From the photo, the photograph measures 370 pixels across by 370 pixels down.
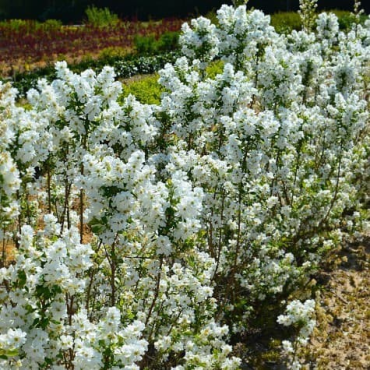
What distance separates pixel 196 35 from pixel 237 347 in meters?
4.01

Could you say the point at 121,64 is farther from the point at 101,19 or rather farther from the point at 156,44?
the point at 101,19

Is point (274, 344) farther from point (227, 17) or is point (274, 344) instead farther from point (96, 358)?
point (227, 17)

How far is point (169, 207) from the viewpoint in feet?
13.2

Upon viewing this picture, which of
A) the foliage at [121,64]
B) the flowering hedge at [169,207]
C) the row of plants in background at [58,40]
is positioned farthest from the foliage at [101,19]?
the flowering hedge at [169,207]

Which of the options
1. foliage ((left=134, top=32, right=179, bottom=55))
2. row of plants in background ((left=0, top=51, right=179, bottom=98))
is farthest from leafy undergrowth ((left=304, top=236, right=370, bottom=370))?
foliage ((left=134, top=32, right=179, bottom=55))

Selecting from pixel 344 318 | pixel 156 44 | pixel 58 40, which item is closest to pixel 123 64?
pixel 156 44

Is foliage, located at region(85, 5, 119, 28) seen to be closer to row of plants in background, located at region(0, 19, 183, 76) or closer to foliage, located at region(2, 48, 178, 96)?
row of plants in background, located at region(0, 19, 183, 76)

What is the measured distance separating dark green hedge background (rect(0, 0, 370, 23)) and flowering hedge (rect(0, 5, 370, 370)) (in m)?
20.5

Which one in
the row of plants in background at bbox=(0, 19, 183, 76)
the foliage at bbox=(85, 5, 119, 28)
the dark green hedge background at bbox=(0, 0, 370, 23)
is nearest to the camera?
the row of plants in background at bbox=(0, 19, 183, 76)

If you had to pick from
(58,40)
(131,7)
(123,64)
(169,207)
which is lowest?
(123,64)

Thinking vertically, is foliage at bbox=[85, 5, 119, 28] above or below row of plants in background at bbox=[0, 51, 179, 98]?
above

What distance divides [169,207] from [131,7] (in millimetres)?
26849

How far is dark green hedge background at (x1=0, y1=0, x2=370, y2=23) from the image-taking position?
27.4 meters

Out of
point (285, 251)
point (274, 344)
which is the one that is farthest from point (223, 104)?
point (274, 344)
